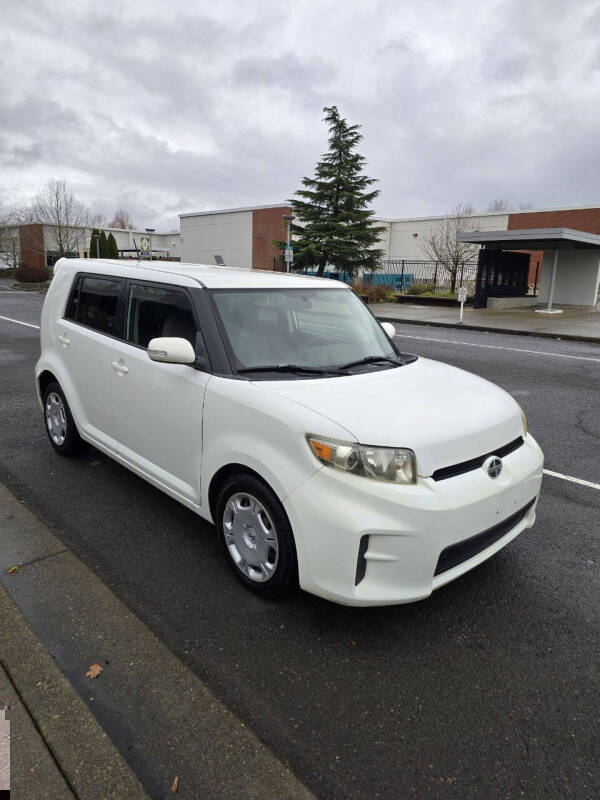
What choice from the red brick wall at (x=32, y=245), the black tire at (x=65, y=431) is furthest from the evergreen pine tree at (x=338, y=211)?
the red brick wall at (x=32, y=245)

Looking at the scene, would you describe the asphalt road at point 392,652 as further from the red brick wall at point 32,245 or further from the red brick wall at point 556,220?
the red brick wall at point 32,245

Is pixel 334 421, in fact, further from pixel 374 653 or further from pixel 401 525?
pixel 374 653

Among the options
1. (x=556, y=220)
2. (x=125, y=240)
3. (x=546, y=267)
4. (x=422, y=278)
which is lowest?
(x=422, y=278)

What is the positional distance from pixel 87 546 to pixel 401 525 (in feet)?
7.03

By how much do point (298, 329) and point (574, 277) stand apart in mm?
25486

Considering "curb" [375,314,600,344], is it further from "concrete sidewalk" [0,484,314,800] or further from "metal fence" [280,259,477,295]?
"concrete sidewalk" [0,484,314,800]

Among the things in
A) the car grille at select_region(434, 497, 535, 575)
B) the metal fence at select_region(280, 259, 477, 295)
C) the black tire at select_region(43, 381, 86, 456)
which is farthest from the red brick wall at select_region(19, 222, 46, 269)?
the car grille at select_region(434, 497, 535, 575)

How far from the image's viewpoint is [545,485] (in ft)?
15.9

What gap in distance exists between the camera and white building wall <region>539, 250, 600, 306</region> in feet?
81.9

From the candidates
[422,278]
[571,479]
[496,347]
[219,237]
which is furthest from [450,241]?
[571,479]

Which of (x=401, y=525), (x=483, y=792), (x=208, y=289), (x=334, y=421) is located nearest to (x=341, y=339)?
(x=208, y=289)

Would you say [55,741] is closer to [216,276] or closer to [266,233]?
[216,276]

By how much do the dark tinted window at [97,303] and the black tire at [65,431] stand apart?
0.68m

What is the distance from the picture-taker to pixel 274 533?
2.90 meters
